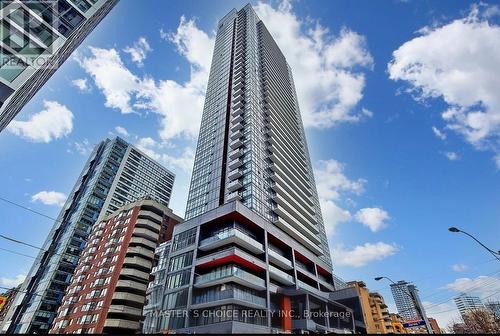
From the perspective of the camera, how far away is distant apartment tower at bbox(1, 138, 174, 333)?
70.1 meters

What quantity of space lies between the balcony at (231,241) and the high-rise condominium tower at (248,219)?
16cm

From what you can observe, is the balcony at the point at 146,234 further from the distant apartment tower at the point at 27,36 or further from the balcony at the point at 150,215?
the distant apartment tower at the point at 27,36

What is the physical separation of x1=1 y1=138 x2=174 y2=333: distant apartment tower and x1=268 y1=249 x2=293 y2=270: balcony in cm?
5075

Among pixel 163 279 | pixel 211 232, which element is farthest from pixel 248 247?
pixel 163 279

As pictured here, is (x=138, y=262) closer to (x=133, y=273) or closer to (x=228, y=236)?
(x=133, y=273)

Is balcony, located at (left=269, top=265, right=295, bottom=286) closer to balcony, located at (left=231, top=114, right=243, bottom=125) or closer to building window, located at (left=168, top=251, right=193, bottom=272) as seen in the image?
building window, located at (left=168, top=251, right=193, bottom=272)

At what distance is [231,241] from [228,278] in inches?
218

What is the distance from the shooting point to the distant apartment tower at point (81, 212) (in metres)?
70.1

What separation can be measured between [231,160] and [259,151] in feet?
22.2

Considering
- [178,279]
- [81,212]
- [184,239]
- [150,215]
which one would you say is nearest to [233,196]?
[184,239]

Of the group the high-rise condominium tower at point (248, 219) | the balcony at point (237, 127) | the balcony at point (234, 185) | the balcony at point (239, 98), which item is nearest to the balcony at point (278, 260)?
the high-rise condominium tower at point (248, 219)

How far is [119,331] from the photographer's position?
4962cm

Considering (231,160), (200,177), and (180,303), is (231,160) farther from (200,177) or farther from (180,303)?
(180,303)

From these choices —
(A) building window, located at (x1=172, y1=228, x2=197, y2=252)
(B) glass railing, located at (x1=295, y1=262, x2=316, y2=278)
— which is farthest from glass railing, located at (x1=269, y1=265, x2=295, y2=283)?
(A) building window, located at (x1=172, y1=228, x2=197, y2=252)
